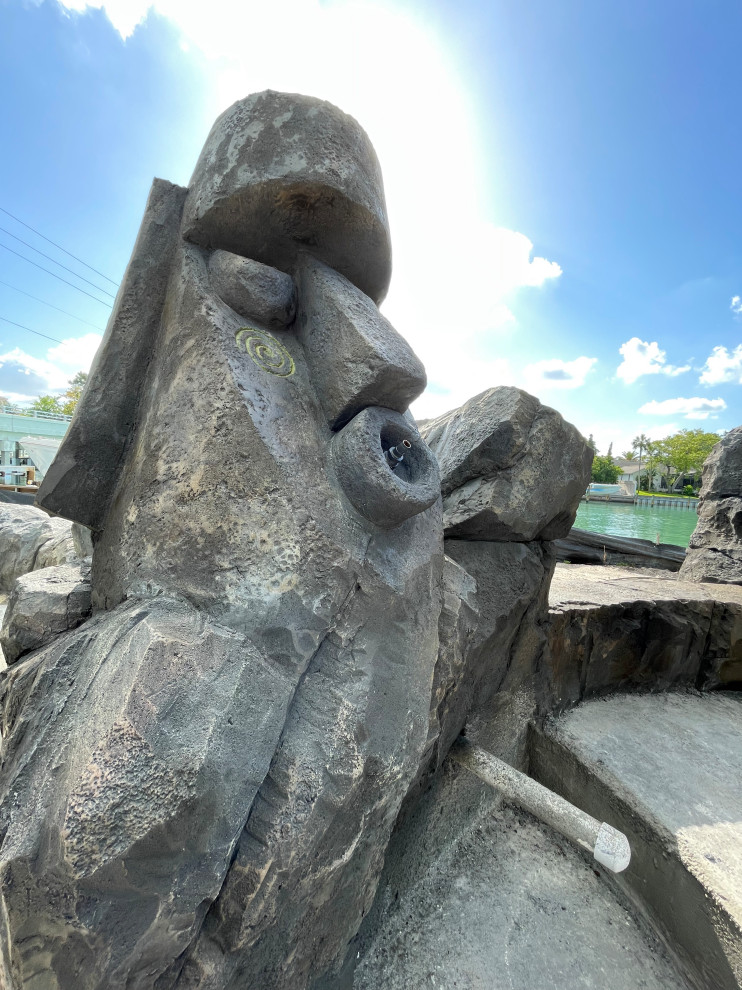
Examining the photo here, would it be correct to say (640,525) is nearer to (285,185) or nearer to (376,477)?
(376,477)

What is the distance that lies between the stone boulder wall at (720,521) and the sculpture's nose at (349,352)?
12.7 ft

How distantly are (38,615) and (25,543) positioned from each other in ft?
14.2

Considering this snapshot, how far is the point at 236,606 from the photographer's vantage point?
1011 millimetres

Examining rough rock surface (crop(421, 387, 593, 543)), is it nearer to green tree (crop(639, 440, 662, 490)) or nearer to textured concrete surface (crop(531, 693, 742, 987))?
textured concrete surface (crop(531, 693, 742, 987))

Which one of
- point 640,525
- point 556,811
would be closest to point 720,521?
point 556,811

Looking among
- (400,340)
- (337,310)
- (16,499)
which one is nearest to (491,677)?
(400,340)

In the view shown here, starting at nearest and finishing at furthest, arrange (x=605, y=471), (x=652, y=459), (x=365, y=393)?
1. (x=365, y=393)
2. (x=652, y=459)
3. (x=605, y=471)

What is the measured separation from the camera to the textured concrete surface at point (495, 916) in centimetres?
133

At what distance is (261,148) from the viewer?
123cm

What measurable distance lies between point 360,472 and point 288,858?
0.76 m

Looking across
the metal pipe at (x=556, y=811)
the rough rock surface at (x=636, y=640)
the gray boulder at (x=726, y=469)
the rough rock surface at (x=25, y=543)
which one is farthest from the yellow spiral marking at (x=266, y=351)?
the gray boulder at (x=726, y=469)

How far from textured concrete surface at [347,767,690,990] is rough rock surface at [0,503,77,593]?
4.00 meters

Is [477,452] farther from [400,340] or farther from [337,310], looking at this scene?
[337,310]

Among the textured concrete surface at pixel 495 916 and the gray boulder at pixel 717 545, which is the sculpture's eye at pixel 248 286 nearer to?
the textured concrete surface at pixel 495 916
